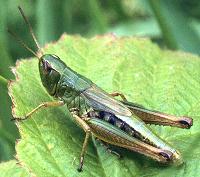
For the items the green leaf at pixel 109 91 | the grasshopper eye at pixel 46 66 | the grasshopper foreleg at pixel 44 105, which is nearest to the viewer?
the green leaf at pixel 109 91

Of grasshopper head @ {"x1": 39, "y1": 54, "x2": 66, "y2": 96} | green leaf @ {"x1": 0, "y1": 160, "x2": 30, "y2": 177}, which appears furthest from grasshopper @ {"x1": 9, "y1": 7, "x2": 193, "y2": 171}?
green leaf @ {"x1": 0, "y1": 160, "x2": 30, "y2": 177}

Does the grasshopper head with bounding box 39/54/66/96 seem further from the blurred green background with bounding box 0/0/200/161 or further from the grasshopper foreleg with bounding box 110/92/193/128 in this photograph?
the grasshopper foreleg with bounding box 110/92/193/128

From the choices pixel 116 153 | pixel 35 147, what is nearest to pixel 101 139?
pixel 116 153

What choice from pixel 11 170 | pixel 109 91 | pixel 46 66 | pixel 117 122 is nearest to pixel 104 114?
pixel 117 122

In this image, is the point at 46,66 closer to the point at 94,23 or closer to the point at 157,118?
the point at 157,118

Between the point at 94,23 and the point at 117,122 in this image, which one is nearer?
the point at 117,122

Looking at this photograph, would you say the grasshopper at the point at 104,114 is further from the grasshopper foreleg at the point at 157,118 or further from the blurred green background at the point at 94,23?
the blurred green background at the point at 94,23

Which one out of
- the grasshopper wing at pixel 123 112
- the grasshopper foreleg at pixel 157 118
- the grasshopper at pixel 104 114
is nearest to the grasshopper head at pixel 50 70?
the grasshopper at pixel 104 114
